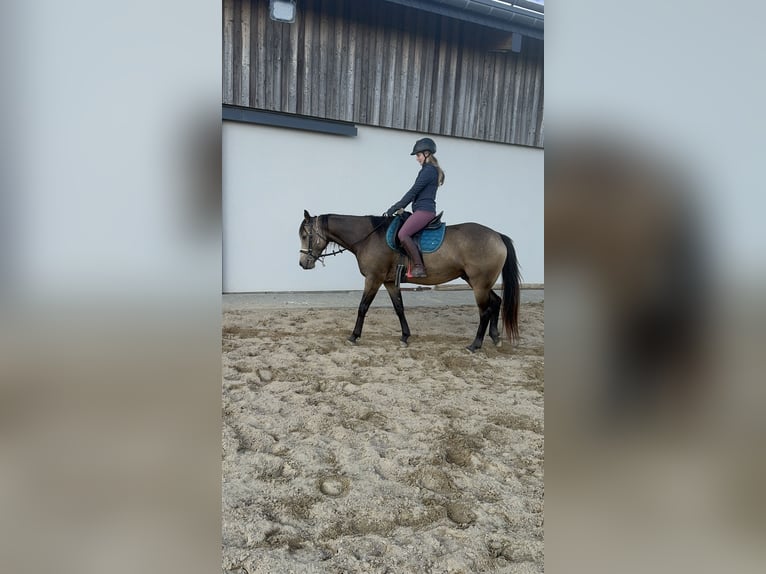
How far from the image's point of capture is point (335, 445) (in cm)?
202

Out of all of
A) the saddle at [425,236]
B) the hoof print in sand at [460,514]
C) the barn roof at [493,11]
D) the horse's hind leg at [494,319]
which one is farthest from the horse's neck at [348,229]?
the barn roof at [493,11]

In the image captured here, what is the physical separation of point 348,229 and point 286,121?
2446 millimetres

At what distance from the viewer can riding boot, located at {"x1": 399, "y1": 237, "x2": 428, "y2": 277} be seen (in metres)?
4.02

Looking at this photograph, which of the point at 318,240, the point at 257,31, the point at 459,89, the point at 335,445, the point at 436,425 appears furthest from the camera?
the point at 459,89

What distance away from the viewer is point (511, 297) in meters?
3.96

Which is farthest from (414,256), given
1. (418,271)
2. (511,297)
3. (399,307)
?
(511,297)

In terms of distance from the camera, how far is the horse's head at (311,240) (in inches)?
173

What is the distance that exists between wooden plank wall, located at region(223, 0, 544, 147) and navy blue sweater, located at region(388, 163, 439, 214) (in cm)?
282

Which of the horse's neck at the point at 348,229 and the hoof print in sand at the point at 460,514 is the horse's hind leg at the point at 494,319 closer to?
the horse's neck at the point at 348,229

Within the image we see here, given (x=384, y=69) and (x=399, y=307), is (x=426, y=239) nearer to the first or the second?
(x=399, y=307)
